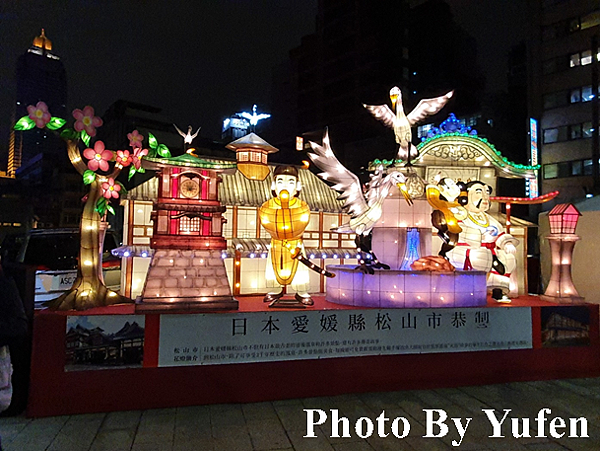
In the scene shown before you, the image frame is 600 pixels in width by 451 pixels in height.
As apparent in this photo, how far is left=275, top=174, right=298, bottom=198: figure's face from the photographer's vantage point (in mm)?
7746

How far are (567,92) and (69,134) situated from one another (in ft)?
92.4

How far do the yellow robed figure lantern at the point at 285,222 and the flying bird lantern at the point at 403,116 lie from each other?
2.62m

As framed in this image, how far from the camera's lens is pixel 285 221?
25.1ft

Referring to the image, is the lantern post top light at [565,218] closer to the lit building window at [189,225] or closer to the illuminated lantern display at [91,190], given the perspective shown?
the lit building window at [189,225]

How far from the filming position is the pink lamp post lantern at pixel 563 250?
320 inches

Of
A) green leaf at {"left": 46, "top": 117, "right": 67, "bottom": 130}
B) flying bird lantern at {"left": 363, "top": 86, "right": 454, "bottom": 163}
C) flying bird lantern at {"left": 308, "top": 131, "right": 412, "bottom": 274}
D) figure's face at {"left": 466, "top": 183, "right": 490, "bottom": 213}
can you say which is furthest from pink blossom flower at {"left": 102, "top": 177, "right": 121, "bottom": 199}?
figure's face at {"left": 466, "top": 183, "right": 490, "bottom": 213}

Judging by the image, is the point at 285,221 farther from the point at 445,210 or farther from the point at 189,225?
the point at 445,210

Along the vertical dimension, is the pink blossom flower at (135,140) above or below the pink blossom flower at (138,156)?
above

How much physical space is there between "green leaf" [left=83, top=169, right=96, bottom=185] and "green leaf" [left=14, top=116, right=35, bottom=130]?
1.10 m

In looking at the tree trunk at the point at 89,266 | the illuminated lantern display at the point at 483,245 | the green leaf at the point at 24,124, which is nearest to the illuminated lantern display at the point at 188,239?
the tree trunk at the point at 89,266

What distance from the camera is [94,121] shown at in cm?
714

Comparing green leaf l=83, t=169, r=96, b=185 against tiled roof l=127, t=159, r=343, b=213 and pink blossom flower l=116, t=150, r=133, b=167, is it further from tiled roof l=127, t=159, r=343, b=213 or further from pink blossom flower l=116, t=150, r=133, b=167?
tiled roof l=127, t=159, r=343, b=213

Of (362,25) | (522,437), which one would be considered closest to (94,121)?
(522,437)

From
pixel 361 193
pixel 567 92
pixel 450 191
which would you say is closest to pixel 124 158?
pixel 361 193
